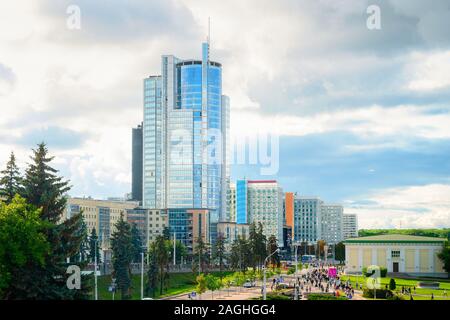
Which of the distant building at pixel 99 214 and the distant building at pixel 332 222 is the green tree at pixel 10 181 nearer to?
the distant building at pixel 99 214

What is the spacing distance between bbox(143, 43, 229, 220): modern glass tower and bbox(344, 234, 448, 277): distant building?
4883 cm

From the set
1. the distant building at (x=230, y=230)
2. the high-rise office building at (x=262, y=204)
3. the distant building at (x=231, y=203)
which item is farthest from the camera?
the distant building at (x=231, y=203)

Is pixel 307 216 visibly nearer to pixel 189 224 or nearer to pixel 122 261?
pixel 189 224

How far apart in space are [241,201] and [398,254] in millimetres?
59985

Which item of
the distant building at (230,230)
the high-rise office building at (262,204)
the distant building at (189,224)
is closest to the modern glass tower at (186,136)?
the high-rise office building at (262,204)

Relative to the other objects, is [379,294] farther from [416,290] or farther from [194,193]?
[194,193]

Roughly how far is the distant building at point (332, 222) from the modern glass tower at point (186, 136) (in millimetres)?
45700

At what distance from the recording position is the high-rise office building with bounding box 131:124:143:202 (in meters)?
158

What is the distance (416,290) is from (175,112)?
87.2 m

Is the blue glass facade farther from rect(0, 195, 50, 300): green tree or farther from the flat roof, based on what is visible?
rect(0, 195, 50, 300): green tree

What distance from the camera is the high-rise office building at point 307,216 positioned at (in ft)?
539

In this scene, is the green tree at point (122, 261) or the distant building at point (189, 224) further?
the distant building at point (189, 224)

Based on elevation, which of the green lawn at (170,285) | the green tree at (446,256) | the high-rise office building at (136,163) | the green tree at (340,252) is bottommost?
the green tree at (340,252)
